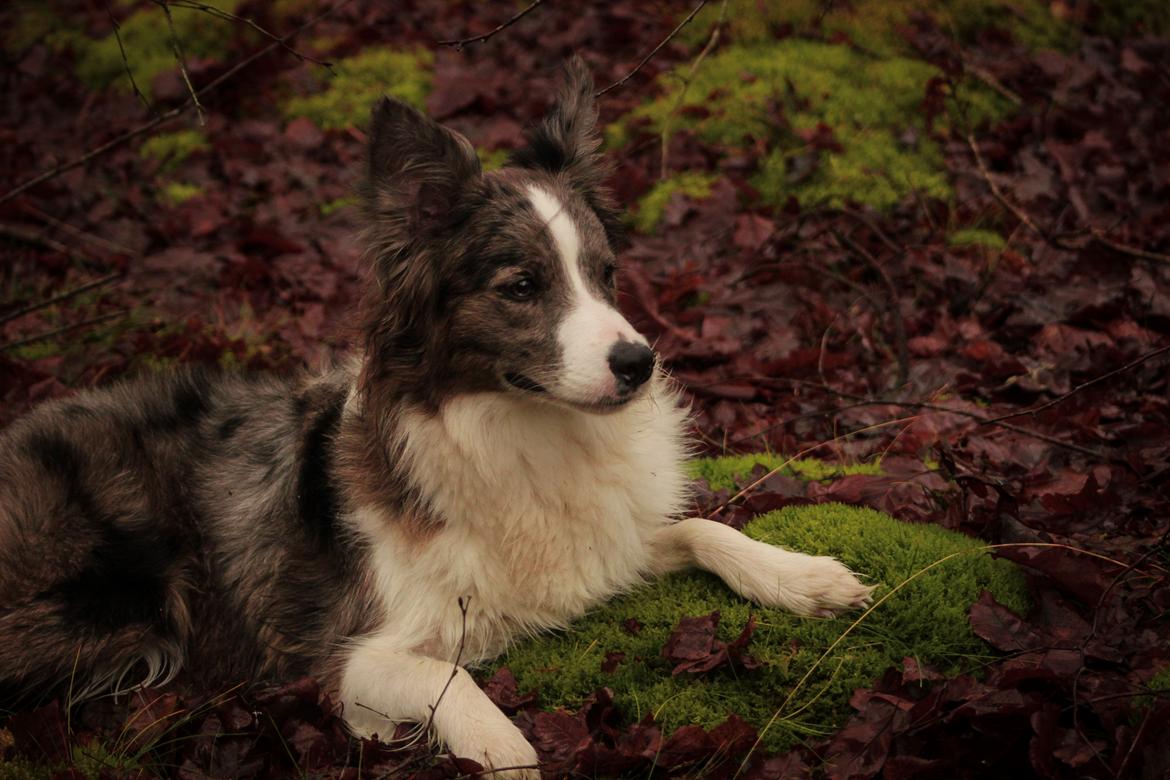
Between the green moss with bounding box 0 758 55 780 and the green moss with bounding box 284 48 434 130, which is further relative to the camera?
the green moss with bounding box 284 48 434 130

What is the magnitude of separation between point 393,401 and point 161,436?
1270 mm

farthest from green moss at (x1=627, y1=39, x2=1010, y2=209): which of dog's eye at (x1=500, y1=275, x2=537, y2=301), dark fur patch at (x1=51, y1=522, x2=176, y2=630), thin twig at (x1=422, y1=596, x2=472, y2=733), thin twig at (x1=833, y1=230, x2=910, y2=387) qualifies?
dark fur patch at (x1=51, y1=522, x2=176, y2=630)

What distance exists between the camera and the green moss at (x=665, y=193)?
7391mm

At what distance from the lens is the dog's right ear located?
361cm

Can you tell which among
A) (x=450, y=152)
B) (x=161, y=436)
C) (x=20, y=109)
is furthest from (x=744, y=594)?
→ (x=20, y=109)

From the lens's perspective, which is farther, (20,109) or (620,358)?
(20,109)

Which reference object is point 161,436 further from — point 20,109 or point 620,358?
point 20,109

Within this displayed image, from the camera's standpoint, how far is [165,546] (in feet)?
13.9

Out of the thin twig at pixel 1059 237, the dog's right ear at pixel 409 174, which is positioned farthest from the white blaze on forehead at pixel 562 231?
the thin twig at pixel 1059 237

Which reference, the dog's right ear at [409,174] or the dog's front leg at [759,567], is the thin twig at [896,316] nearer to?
the dog's front leg at [759,567]

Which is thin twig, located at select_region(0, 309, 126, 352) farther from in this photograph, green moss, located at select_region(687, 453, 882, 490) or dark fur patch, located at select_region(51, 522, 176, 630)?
green moss, located at select_region(687, 453, 882, 490)

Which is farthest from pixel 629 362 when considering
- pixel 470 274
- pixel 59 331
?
pixel 59 331

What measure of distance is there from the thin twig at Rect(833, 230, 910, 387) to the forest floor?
0.03 metres

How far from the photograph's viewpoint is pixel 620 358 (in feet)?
11.3
